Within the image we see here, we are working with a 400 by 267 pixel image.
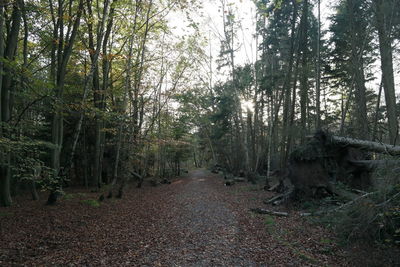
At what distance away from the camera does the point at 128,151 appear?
41.1 feet

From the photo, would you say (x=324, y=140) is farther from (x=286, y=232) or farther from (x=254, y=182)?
(x=254, y=182)

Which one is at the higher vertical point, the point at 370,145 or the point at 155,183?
the point at 370,145

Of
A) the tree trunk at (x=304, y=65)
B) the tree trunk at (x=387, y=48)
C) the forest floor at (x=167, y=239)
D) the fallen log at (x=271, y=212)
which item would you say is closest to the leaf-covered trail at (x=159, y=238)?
the forest floor at (x=167, y=239)

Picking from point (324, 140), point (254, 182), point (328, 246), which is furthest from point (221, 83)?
point (328, 246)

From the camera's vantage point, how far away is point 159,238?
6.11m

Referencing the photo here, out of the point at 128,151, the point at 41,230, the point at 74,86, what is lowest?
the point at 41,230

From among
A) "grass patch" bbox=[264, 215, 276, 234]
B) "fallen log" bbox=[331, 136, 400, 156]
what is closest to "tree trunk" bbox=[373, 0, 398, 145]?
"fallen log" bbox=[331, 136, 400, 156]

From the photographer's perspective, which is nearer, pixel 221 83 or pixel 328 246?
pixel 328 246

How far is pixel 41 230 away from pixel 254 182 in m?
12.8

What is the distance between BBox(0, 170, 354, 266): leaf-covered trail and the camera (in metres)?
4.79

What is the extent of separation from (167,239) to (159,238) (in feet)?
0.86

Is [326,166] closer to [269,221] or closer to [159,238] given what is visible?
[269,221]

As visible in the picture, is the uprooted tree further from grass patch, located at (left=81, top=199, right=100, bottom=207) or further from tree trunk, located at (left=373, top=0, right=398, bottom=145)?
grass patch, located at (left=81, top=199, right=100, bottom=207)

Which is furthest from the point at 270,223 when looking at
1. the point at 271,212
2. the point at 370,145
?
the point at 370,145
